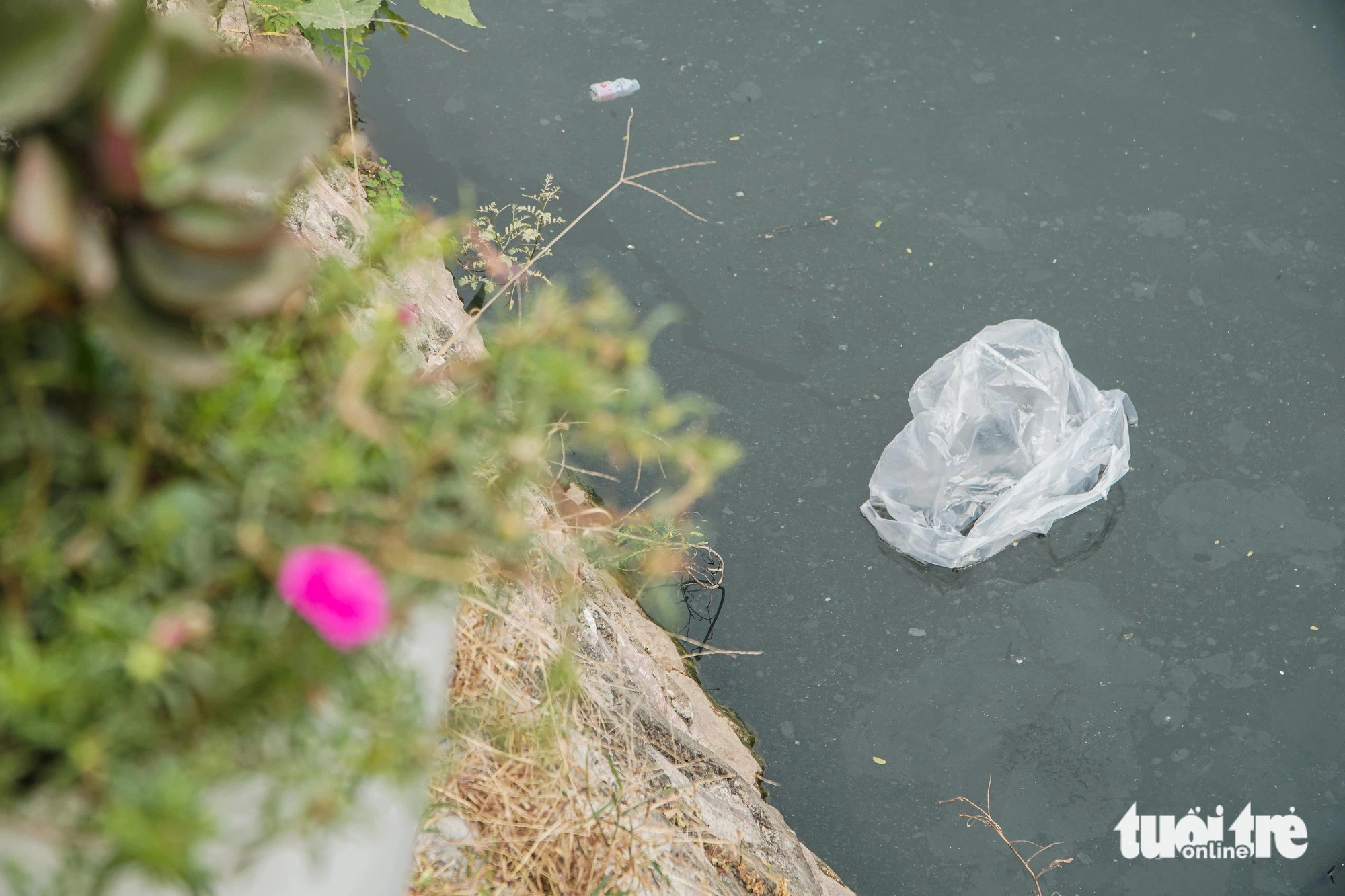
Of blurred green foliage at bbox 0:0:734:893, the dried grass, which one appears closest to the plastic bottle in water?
the dried grass

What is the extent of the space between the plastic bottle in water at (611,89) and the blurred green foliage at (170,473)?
6.29 ft

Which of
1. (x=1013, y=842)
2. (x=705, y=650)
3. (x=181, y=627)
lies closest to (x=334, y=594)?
(x=181, y=627)

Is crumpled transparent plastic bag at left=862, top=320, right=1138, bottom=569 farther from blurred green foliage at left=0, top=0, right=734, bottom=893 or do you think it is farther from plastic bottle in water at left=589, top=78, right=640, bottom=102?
blurred green foliage at left=0, top=0, right=734, bottom=893

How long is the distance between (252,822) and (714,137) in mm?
2140

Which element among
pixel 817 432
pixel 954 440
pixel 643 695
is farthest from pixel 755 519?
pixel 643 695

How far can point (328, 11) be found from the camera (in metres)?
1.93

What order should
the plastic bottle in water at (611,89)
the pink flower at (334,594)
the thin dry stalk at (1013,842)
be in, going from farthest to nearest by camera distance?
1. the plastic bottle in water at (611,89)
2. the thin dry stalk at (1013,842)
3. the pink flower at (334,594)

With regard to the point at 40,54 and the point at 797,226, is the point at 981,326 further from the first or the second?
the point at 40,54

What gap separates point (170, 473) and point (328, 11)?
1616mm

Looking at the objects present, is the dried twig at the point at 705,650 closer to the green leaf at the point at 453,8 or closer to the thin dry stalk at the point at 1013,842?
the thin dry stalk at the point at 1013,842

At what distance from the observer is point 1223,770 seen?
1862 millimetres

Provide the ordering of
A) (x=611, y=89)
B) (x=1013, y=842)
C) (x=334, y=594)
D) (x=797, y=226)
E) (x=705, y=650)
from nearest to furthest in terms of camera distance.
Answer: (x=334, y=594) < (x=1013, y=842) < (x=705, y=650) < (x=797, y=226) < (x=611, y=89)

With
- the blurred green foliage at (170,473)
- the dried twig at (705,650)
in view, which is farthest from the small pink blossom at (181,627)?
the dried twig at (705,650)

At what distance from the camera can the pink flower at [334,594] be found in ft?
1.70
